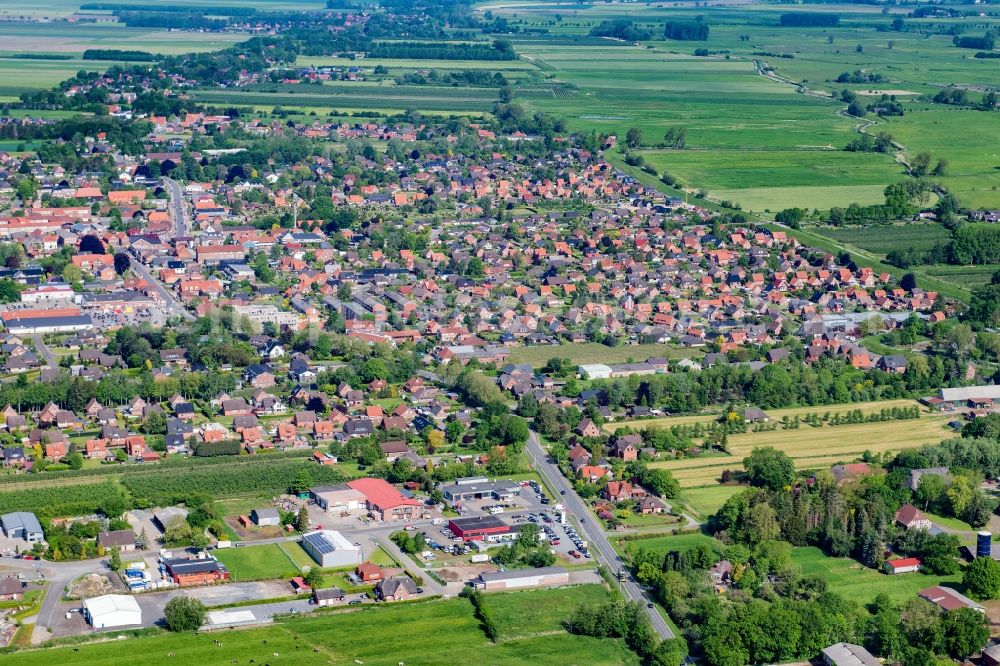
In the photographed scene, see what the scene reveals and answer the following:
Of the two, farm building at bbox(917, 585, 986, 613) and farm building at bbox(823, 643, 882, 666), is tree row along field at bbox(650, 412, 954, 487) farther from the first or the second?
farm building at bbox(823, 643, 882, 666)

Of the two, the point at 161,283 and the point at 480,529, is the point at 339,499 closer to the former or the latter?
the point at 480,529

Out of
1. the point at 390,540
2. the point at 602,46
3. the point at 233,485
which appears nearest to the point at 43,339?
the point at 233,485

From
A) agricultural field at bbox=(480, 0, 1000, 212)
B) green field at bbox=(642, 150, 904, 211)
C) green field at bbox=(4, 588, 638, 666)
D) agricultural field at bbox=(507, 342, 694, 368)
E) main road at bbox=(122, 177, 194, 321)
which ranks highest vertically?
agricultural field at bbox=(480, 0, 1000, 212)

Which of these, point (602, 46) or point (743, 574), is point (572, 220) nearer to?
point (743, 574)

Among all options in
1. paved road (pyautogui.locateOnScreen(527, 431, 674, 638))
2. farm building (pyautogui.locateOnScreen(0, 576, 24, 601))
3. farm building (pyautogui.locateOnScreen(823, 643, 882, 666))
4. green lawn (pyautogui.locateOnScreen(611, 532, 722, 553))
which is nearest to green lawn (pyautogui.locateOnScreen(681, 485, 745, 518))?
green lawn (pyautogui.locateOnScreen(611, 532, 722, 553))

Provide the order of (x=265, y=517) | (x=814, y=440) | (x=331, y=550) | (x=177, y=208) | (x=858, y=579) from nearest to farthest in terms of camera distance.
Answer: (x=858, y=579)
(x=331, y=550)
(x=265, y=517)
(x=814, y=440)
(x=177, y=208)

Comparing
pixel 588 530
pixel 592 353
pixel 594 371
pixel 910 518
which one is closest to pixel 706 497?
pixel 588 530
